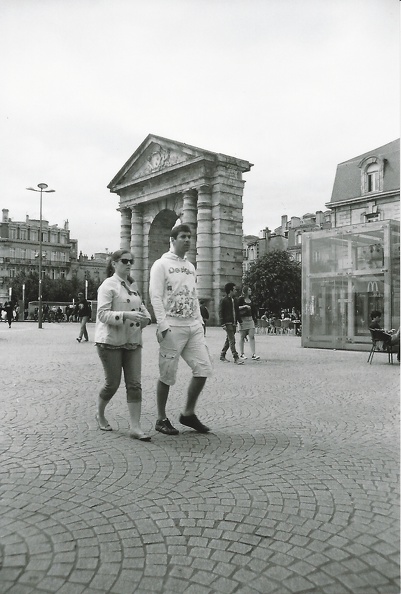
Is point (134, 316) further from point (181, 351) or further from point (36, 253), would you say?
point (36, 253)

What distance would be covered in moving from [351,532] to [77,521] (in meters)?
1.64

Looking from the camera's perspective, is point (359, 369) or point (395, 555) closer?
point (395, 555)

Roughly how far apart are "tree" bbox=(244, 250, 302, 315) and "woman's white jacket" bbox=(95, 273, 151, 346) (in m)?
41.7

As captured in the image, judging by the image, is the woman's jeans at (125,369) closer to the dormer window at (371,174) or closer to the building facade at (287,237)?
the dormer window at (371,174)

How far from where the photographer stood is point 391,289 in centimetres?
1616

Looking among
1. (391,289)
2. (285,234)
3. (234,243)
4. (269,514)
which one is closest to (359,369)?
(391,289)

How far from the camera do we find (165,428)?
5.51 m

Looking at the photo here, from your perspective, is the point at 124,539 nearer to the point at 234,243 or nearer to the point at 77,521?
the point at 77,521

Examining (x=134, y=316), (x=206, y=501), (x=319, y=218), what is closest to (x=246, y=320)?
(x=134, y=316)

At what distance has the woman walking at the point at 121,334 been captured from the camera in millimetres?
5227

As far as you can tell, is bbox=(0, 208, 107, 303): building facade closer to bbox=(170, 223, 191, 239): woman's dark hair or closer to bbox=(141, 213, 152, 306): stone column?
bbox=(141, 213, 152, 306): stone column

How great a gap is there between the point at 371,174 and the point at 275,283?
1227cm

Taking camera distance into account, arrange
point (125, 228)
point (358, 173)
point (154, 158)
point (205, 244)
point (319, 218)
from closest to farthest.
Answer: point (205, 244) < point (154, 158) < point (125, 228) < point (358, 173) < point (319, 218)

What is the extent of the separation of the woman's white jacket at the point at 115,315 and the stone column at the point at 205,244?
29.4m
